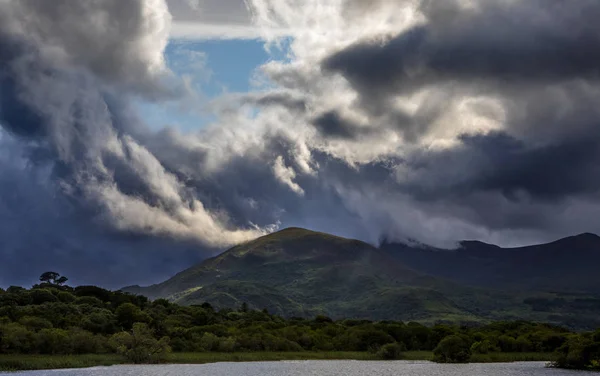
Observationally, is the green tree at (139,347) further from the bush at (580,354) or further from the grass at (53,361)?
the bush at (580,354)

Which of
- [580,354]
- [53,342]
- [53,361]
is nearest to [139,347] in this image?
[53,342]

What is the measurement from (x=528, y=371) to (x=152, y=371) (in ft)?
302

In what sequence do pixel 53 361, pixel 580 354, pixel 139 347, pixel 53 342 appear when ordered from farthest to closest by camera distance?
pixel 139 347, pixel 53 342, pixel 580 354, pixel 53 361

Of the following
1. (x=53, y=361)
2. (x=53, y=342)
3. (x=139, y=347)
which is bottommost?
(x=53, y=361)

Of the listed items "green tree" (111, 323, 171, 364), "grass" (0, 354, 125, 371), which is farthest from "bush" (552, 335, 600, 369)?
"grass" (0, 354, 125, 371)

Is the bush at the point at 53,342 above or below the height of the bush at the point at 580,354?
above

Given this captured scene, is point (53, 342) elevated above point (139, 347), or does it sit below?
above

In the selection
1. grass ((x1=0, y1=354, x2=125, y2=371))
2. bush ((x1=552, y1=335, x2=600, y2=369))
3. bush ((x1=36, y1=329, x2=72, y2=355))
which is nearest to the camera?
grass ((x1=0, y1=354, x2=125, y2=371))

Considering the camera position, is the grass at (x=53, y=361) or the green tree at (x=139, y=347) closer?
the grass at (x=53, y=361)

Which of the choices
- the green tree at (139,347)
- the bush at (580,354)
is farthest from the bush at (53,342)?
the bush at (580,354)

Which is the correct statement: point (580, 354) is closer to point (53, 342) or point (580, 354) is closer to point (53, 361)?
point (53, 361)

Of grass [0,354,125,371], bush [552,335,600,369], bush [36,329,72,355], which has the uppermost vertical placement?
bush [36,329,72,355]

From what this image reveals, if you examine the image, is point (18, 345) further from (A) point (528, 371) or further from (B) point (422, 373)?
(A) point (528, 371)

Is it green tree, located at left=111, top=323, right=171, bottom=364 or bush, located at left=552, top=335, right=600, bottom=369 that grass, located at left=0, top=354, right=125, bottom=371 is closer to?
green tree, located at left=111, top=323, right=171, bottom=364
